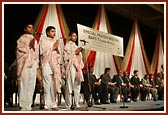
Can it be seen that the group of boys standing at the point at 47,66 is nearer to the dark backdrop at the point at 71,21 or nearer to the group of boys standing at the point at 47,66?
the group of boys standing at the point at 47,66

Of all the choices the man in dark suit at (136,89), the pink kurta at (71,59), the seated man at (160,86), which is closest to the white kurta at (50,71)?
the pink kurta at (71,59)

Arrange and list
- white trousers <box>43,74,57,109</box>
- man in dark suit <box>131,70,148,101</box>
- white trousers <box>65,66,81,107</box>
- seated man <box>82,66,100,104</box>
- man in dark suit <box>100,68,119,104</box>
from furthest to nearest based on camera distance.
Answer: man in dark suit <box>131,70,148,101</box> < man in dark suit <box>100,68,119,104</box> < seated man <box>82,66,100,104</box> < white trousers <box>65,66,81,107</box> < white trousers <box>43,74,57,109</box>

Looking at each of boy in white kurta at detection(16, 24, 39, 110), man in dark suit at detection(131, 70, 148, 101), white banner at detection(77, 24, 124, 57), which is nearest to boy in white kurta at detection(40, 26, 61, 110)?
boy in white kurta at detection(16, 24, 39, 110)

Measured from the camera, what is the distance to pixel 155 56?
7.13 meters

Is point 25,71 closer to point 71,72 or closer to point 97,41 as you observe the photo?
point 71,72

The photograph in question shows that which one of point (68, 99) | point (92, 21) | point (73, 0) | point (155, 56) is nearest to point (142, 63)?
point (155, 56)

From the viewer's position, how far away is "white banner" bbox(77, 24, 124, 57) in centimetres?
534

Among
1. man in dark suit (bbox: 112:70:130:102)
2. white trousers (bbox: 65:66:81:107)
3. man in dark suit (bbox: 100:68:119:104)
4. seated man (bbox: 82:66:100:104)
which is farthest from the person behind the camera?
man in dark suit (bbox: 112:70:130:102)

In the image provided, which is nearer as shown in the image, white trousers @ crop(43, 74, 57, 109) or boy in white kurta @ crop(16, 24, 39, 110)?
boy in white kurta @ crop(16, 24, 39, 110)

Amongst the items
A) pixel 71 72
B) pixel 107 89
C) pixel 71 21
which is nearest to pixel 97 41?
pixel 71 21

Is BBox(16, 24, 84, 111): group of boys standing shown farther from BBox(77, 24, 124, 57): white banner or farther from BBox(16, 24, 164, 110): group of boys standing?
BBox(77, 24, 124, 57): white banner

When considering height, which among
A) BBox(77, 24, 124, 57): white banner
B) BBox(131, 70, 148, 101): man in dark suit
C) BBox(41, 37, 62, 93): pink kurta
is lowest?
BBox(131, 70, 148, 101): man in dark suit

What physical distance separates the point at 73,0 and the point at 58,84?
3.64 ft

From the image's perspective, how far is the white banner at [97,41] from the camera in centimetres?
534
